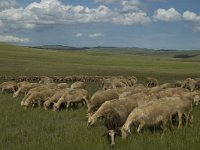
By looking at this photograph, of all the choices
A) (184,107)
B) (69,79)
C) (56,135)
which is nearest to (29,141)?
(56,135)

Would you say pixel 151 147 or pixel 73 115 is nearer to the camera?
pixel 151 147

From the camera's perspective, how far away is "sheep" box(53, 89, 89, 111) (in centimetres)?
2161

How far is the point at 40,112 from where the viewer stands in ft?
69.0

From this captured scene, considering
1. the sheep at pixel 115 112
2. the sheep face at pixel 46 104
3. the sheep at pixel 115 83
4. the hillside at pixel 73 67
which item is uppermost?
the sheep at pixel 115 112

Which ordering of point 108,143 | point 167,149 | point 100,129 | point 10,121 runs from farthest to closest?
point 10,121 → point 100,129 → point 108,143 → point 167,149

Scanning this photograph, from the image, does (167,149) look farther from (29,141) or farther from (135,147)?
(29,141)

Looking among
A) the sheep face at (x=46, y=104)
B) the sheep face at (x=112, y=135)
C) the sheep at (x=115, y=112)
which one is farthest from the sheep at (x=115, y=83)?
the sheep face at (x=112, y=135)

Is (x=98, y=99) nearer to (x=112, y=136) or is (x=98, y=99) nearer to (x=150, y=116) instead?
(x=150, y=116)

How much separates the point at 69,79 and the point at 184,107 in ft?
128

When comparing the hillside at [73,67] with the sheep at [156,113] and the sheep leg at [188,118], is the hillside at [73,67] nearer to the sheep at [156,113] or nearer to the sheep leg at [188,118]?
the sheep leg at [188,118]

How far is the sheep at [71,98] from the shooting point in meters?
21.6

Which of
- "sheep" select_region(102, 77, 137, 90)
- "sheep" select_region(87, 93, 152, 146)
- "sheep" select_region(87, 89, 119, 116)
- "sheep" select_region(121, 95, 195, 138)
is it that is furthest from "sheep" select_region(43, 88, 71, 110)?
"sheep" select_region(102, 77, 137, 90)

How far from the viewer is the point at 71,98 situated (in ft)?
72.3

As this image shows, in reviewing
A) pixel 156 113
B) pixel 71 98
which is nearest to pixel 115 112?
pixel 156 113
